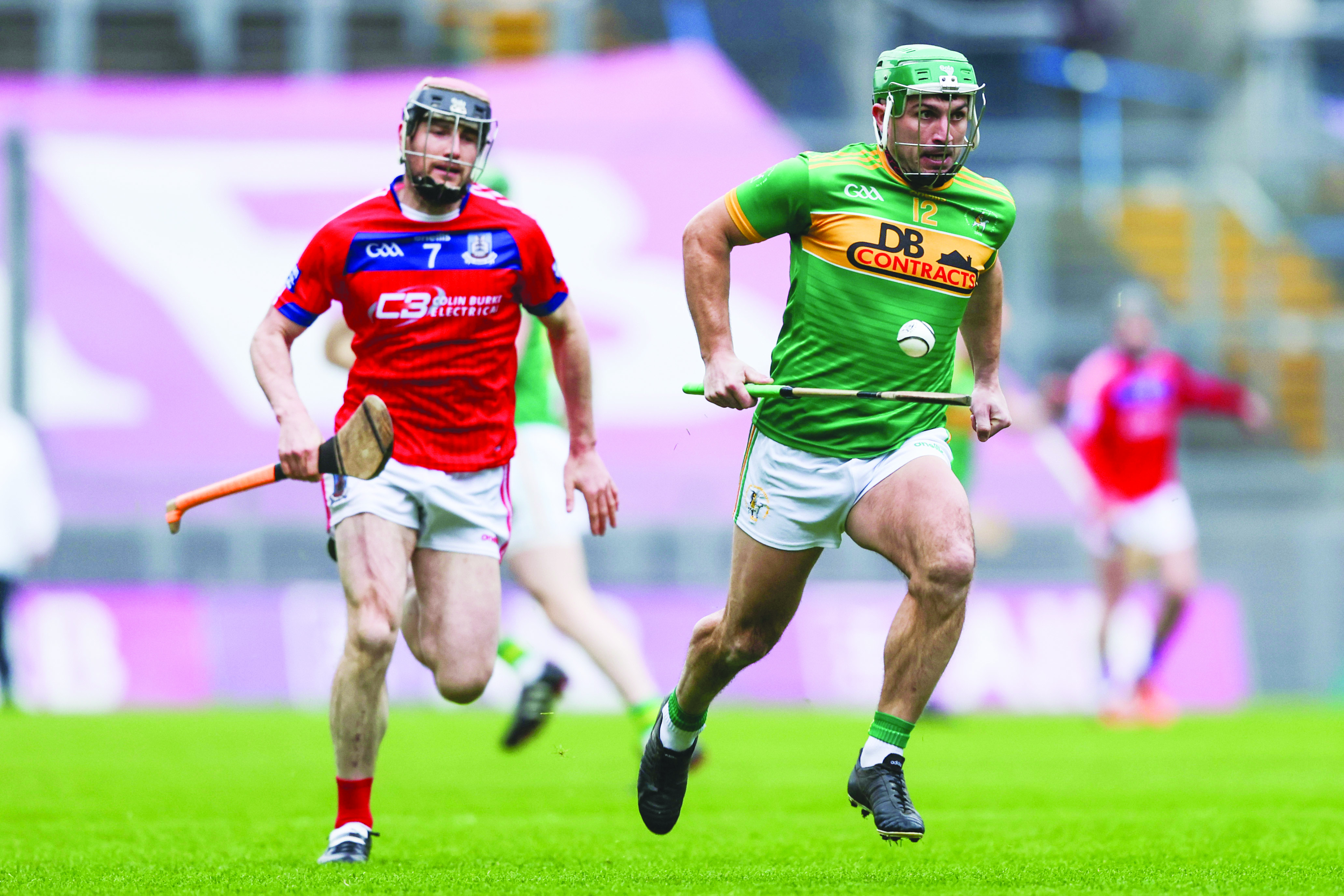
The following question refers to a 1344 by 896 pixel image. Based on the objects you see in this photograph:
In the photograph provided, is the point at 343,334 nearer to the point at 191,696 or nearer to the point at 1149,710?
the point at 1149,710

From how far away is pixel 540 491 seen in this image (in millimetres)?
8367

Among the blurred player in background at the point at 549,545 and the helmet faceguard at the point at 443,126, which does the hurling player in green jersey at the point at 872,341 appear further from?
the blurred player in background at the point at 549,545

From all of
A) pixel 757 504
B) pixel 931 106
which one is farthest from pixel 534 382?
pixel 931 106

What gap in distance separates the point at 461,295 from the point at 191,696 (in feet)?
31.3

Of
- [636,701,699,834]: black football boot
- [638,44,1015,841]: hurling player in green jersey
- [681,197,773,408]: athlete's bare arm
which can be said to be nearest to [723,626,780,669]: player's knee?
[638,44,1015,841]: hurling player in green jersey

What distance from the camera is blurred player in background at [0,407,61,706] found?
13258 millimetres

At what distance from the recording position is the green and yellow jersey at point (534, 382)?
28.0 feet

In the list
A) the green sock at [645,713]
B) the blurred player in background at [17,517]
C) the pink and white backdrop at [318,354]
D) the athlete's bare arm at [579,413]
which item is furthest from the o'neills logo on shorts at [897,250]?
the blurred player in background at [17,517]

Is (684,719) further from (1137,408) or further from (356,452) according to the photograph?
(1137,408)

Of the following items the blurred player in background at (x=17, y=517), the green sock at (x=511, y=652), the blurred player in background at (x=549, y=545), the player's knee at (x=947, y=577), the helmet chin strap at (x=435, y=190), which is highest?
the helmet chin strap at (x=435, y=190)

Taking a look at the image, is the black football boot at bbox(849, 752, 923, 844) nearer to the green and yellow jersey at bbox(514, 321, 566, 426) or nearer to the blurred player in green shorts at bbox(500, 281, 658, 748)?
the blurred player in green shorts at bbox(500, 281, 658, 748)

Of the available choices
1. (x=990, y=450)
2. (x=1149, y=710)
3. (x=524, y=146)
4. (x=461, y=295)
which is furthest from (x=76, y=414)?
(x=461, y=295)

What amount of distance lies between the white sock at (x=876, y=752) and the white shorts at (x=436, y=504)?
4.77ft

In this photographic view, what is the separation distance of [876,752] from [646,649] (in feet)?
30.1
